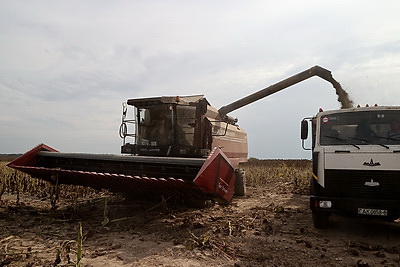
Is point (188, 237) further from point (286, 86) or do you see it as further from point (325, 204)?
point (286, 86)

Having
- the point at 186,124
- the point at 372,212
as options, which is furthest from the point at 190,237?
the point at 186,124

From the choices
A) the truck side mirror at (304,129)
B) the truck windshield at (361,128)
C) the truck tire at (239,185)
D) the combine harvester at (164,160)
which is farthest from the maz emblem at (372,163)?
the truck tire at (239,185)

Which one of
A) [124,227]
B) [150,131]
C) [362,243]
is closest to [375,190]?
[362,243]

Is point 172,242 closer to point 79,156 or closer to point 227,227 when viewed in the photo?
point 227,227

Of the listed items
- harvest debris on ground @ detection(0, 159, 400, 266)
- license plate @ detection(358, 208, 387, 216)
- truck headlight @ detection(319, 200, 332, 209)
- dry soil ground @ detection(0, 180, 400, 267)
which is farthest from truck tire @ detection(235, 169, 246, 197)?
license plate @ detection(358, 208, 387, 216)

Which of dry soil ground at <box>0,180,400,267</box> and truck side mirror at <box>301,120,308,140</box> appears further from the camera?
truck side mirror at <box>301,120,308,140</box>

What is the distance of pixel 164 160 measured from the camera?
557cm

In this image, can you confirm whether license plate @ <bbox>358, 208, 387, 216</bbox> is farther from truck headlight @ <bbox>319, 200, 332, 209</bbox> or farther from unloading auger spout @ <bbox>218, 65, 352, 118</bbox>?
unloading auger spout @ <bbox>218, 65, 352, 118</bbox>

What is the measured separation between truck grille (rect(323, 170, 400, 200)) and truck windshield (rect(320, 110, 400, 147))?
0.51 metres

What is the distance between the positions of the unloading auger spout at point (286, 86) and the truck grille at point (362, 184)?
575 cm

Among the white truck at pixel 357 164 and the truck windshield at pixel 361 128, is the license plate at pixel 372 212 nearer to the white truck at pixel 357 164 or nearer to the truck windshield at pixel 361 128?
the white truck at pixel 357 164

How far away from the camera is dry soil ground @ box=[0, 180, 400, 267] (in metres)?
3.66

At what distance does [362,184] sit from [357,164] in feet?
1.02

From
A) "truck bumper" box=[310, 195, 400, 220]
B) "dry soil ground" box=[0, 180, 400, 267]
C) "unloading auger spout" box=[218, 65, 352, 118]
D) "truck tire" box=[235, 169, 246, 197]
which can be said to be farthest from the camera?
"unloading auger spout" box=[218, 65, 352, 118]
